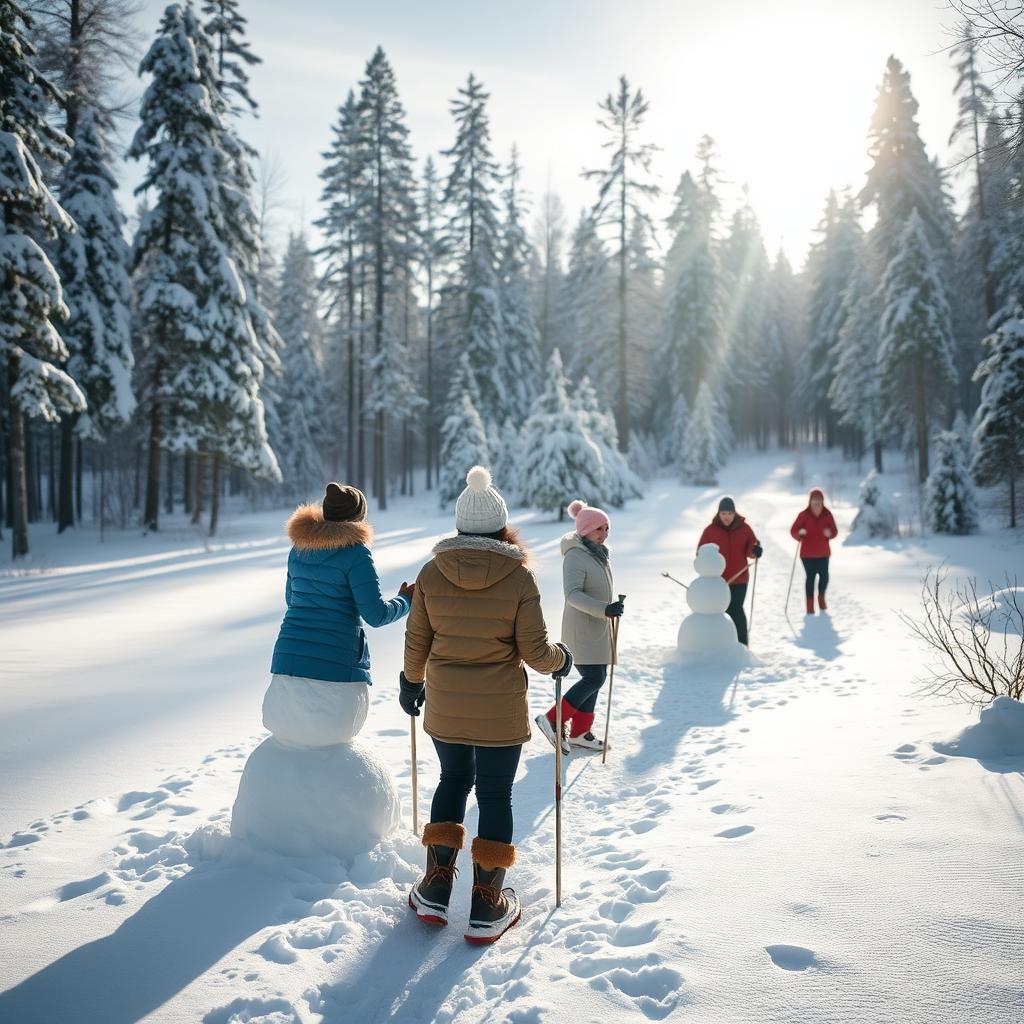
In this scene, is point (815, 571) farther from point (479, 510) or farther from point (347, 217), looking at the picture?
point (347, 217)

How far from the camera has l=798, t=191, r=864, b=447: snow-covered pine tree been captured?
4456 centimetres

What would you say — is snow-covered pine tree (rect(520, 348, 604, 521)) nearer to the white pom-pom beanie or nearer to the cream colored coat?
the cream colored coat

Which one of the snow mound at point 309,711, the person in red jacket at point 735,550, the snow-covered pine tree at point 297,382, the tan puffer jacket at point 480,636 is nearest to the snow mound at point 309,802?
the snow mound at point 309,711

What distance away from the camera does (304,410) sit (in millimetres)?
42062

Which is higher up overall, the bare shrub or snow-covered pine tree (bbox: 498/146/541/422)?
snow-covered pine tree (bbox: 498/146/541/422)

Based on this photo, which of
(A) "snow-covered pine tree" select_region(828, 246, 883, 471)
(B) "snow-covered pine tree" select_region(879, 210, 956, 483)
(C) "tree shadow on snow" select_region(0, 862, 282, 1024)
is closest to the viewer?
(C) "tree shadow on snow" select_region(0, 862, 282, 1024)

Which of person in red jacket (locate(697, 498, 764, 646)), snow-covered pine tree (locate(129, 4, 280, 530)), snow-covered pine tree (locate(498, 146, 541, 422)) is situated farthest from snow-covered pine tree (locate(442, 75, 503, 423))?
person in red jacket (locate(697, 498, 764, 646))

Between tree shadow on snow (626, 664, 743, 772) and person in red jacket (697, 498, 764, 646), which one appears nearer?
tree shadow on snow (626, 664, 743, 772)

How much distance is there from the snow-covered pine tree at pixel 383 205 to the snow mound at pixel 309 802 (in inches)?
1122

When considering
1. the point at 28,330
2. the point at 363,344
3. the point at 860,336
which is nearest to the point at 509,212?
the point at 363,344

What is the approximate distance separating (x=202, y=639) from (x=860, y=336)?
1446 inches

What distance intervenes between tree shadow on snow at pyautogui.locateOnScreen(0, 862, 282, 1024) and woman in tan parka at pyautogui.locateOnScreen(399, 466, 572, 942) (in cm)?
81

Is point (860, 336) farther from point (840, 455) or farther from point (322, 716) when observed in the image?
point (322, 716)

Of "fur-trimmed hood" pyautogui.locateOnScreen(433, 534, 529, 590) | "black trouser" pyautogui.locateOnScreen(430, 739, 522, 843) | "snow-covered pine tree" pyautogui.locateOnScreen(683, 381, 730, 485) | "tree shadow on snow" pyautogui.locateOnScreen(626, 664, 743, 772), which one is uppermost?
"snow-covered pine tree" pyautogui.locateOnScreen(683, 381, 730, 485)
